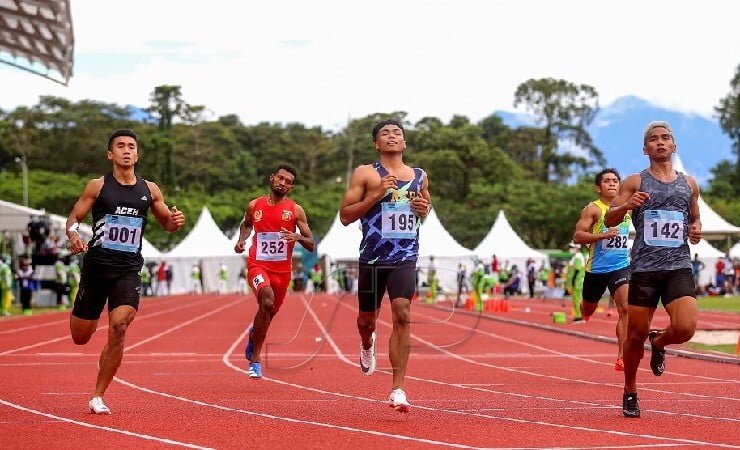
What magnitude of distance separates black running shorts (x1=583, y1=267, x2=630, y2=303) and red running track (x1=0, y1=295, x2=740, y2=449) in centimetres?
89

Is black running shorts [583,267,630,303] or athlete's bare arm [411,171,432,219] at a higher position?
athlete's bare arm [411,171,432,219]

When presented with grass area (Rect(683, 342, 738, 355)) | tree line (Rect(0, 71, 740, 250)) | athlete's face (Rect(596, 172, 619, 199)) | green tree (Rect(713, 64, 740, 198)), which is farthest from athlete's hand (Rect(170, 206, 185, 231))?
green tree (Rect(713, 64, 740, 198))

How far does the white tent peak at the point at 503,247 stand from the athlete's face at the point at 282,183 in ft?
137

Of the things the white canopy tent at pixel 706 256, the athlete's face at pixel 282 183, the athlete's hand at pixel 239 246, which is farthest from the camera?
the white canopy tent at pixel 706 256

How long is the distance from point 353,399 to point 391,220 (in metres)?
1.99

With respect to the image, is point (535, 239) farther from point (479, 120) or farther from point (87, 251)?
point (87, 251)

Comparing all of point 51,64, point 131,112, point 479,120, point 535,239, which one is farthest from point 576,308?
point 479,120

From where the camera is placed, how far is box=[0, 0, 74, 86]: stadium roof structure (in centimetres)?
2927

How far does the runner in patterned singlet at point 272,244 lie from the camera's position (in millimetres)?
12836

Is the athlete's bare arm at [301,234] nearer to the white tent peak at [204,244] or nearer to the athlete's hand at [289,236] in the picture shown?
the athlete's hand at [289,236]

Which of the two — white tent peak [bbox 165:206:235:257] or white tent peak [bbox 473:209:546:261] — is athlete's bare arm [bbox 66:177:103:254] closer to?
white tent peak [bbox 473:209:546:261]

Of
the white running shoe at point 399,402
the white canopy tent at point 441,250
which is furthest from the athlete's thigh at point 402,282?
the white canopy tent at point 441,250

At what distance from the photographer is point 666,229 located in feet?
29.9

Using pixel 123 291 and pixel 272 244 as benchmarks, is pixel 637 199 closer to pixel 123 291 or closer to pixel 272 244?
pixel 123 291
